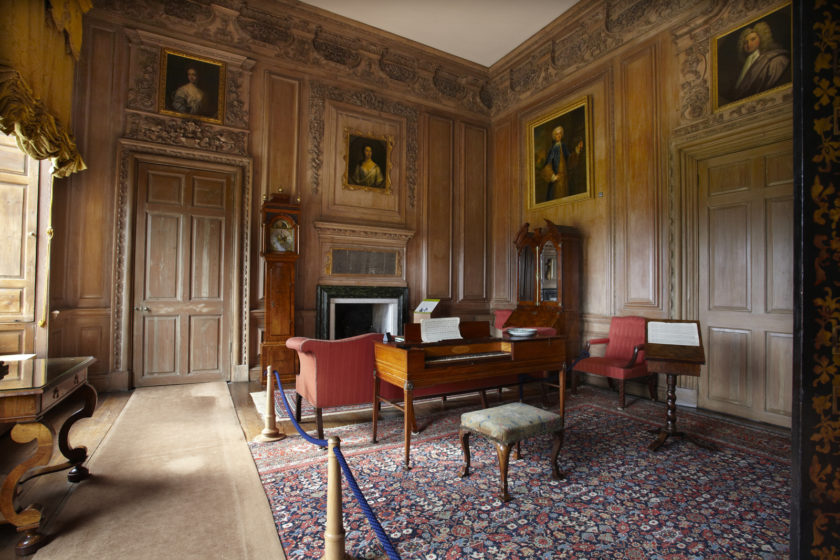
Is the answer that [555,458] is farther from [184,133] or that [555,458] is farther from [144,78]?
[144,78]

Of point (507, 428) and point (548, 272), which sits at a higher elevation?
point (548, 272)

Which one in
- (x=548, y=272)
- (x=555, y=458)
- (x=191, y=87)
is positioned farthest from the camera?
(x=548, y=272)

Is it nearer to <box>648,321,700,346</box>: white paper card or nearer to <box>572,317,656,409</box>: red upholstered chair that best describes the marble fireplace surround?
<box>572,317,656,409</box>: red upholstered chair

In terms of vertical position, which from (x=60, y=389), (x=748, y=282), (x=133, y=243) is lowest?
(x=60, y=389)

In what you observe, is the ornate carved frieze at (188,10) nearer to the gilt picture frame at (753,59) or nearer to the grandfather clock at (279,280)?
the grandfather clock at (279,280)

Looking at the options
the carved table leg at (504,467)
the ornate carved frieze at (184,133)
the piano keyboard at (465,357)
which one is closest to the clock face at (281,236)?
the ornate carved frieze at (184,133)

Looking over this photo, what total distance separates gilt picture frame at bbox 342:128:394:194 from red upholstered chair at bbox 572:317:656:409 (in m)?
4.43

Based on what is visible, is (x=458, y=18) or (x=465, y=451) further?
(x=458, y=18)

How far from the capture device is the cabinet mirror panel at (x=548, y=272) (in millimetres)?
6086

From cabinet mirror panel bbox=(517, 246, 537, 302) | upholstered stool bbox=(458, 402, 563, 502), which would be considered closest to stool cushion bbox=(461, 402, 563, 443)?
upholstered stool bbox=(458, 402, 563, 502)

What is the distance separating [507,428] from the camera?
2.56m

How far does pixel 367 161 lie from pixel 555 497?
20.1 ft

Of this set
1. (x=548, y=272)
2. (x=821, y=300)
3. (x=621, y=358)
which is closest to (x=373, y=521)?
(x=821, y=300)

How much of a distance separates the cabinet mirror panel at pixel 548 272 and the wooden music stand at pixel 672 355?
2.21 m
